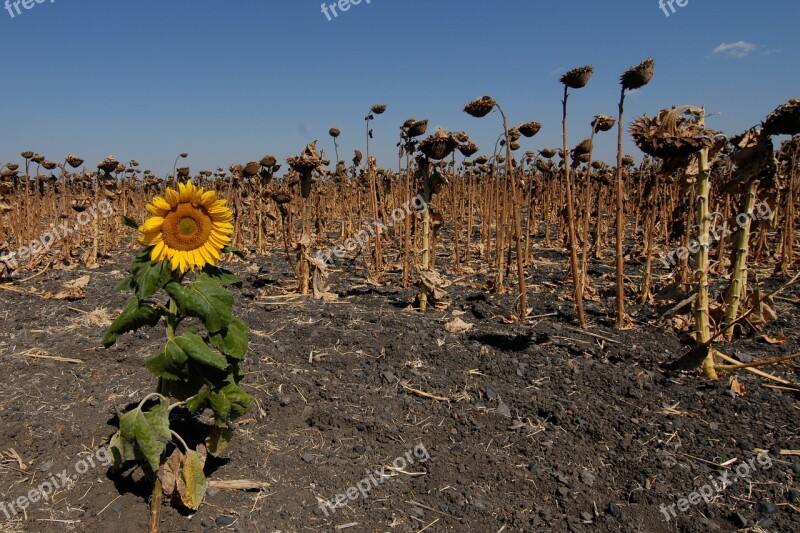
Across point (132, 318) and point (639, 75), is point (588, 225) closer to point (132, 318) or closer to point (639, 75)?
point (639, 75)

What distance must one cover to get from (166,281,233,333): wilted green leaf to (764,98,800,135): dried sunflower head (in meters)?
3.86

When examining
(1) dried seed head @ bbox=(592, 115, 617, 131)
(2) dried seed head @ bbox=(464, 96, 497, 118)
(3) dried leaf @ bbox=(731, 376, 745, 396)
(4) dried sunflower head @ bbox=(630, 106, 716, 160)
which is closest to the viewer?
(4) dried sunflower head @ bbox=(630, 106, 716, 160)

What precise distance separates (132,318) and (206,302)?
1.16 feet

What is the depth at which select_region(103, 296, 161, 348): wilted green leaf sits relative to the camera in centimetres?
230

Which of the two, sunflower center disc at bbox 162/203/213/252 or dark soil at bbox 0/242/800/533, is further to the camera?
dark soil at bbox 0/242/800/533

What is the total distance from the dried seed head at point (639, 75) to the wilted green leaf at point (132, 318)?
3729 millimetres

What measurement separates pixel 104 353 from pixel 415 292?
409 centimetres

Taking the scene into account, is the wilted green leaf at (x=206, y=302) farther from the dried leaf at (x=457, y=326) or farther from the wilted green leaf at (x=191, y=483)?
the dried leaf at (x=457, y=326)

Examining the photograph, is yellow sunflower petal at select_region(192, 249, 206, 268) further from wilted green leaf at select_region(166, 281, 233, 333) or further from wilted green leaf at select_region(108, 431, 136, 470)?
wilted green leaf at select_region(108, 431, 136, 470)

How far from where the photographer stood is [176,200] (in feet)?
7.89

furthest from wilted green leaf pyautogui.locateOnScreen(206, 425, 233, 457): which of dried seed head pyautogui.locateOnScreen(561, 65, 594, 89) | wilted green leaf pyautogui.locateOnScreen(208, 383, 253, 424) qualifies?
dried seed head pyautogui.locateOnScreen(561, 65, 594, 89)

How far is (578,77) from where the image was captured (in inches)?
174

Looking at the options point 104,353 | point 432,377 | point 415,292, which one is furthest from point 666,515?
point 415,292

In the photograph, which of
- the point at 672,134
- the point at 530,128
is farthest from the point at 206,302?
A: the point at 530,128
